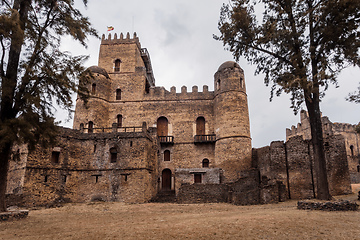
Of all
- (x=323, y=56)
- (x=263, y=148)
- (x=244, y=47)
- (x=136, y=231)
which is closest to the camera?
(x=136, y=231)

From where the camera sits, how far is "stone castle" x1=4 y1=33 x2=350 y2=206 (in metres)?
18.9

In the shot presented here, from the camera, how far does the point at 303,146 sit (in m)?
18.9

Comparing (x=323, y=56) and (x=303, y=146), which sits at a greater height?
(x=323, y=56)

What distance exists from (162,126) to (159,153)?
10.8ft

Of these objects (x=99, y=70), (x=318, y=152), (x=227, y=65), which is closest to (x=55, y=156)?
(x=99, y=70)

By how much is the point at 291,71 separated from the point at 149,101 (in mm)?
18164

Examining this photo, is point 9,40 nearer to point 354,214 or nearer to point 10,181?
point 10,181

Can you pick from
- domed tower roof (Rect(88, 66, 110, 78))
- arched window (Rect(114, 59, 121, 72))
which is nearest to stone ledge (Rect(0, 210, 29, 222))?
domed tower roof (Rect(88, 66, 110, 78))

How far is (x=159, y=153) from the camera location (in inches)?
1079

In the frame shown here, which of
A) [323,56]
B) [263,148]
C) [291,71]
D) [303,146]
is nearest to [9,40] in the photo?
[291,71]

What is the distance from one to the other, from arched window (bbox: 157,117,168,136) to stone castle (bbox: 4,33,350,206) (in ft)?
0.35

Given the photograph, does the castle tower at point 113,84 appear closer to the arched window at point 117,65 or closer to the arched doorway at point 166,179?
the arched window at point 117,65

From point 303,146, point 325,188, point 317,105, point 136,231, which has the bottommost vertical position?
point 136,231

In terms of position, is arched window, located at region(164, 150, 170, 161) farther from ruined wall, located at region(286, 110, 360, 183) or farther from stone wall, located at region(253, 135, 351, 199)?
ruined wall, located at region(286, 110, 360, 183)
